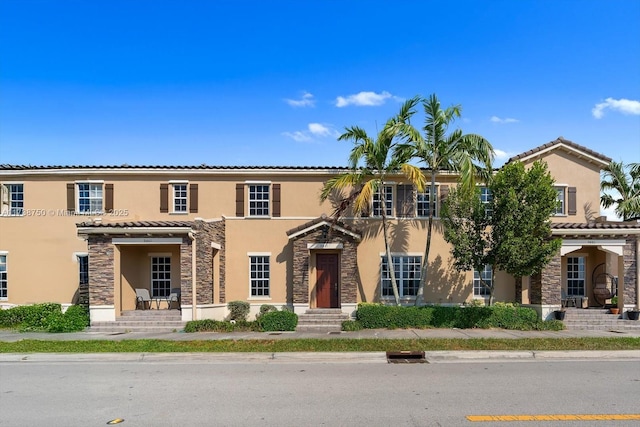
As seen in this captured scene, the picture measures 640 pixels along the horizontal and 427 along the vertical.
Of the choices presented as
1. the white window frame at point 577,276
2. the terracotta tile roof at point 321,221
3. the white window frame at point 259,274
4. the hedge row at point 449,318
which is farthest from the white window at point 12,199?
the white window frame at point 577,276

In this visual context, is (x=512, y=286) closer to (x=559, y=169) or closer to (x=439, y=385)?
(x=559, y=169)

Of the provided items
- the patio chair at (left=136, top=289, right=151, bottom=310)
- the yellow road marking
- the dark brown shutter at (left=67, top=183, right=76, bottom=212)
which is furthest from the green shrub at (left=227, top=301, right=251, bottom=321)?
the yellow road marking

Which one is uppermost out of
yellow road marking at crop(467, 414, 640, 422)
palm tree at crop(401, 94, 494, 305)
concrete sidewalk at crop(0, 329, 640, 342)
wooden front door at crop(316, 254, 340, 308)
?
palm tree at crop(401, 94, 494, 305)

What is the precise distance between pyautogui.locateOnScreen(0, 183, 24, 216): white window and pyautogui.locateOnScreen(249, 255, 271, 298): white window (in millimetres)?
10475

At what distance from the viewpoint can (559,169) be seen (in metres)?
19.5

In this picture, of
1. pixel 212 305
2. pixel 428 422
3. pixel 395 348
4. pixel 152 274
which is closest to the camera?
pixel 428 422

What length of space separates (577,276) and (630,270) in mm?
2477

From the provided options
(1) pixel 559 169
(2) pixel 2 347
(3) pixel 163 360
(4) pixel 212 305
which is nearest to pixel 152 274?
(4) pixel 212 305

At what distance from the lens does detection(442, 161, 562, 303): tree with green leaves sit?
48.9 ft

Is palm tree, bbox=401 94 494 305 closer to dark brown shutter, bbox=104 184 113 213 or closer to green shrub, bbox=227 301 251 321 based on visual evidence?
green shrub, bbox=227 301 251 321

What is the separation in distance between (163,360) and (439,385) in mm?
6691

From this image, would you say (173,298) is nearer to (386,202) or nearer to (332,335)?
(332,335)

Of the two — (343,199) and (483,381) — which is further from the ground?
(343,199)

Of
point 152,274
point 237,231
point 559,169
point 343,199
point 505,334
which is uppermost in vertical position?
point 559,169
